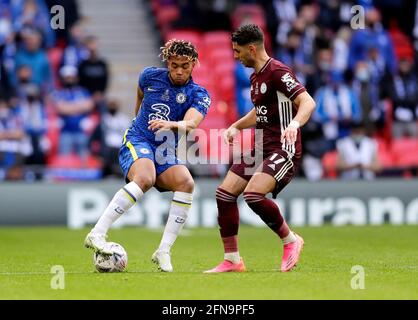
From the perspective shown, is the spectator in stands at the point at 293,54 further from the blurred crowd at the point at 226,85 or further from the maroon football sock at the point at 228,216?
Result: the maroon football sock at the point at 228,216

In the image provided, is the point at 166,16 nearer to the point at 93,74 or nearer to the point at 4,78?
the point at 93,74

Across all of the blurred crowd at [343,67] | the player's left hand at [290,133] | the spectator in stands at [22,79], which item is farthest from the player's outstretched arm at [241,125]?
the spectator in stands at [22,79]

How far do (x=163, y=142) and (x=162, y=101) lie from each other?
1.33 feet

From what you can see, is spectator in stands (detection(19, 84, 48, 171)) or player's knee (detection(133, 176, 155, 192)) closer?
player's knee (detection(133, 176, 155, 192))

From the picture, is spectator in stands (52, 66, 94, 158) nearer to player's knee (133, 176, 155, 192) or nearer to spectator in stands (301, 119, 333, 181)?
spectator in stands (301, 119, 333, 181)

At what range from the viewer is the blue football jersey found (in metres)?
10.8

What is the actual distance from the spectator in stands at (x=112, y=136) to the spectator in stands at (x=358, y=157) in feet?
13.3

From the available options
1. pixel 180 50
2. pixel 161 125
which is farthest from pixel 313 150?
pixel 161 125

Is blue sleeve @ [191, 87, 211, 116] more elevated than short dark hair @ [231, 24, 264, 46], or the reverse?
short dark hair @ [231, 24, 264, 46]

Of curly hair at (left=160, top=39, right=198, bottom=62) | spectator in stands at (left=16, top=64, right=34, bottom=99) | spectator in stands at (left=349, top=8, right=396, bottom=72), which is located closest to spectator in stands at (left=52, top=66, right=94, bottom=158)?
spectator in stands at (left=16, top=64, right=34, bottom=99)

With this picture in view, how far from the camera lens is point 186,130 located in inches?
413

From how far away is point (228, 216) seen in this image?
10469 millimetres

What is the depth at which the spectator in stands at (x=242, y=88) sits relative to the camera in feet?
69.2

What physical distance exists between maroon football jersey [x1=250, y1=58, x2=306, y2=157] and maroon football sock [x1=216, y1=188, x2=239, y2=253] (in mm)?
570
